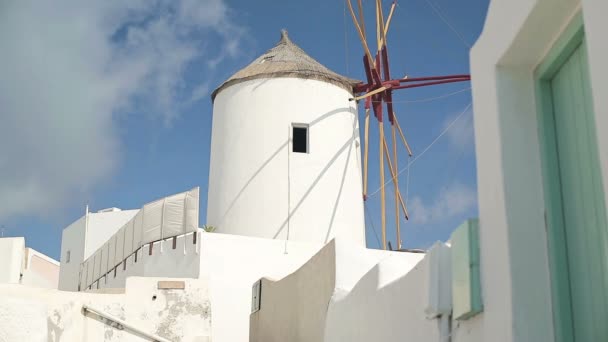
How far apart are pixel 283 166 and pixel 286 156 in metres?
0.21

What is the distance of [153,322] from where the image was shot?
10.3 meters

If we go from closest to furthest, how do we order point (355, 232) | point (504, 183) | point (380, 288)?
point (504, 183)
point (380, 288)
point (355, 232)

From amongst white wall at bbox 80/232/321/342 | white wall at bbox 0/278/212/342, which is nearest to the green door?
white wall at bbox 0/278/212/342

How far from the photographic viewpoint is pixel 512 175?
384cm

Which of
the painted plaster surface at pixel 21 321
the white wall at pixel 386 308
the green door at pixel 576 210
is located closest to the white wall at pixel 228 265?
the white wall at pixel 386 308

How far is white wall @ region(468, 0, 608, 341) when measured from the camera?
11.9 ft

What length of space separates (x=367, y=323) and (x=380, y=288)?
505 millimetres

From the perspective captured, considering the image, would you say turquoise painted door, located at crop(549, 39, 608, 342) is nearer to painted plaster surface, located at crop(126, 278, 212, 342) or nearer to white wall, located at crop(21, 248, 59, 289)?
painted plaster surface, located at crop(126, 278, 212, 342)

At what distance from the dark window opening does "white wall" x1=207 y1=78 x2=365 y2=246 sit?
0.26 metres

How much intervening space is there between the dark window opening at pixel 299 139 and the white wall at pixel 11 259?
1229 centimetres

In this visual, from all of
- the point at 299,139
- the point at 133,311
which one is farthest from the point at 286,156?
the point at 133,311

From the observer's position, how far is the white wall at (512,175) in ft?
11.9

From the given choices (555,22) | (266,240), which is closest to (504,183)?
(555,22)

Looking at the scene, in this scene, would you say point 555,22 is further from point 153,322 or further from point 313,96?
point 313,96
